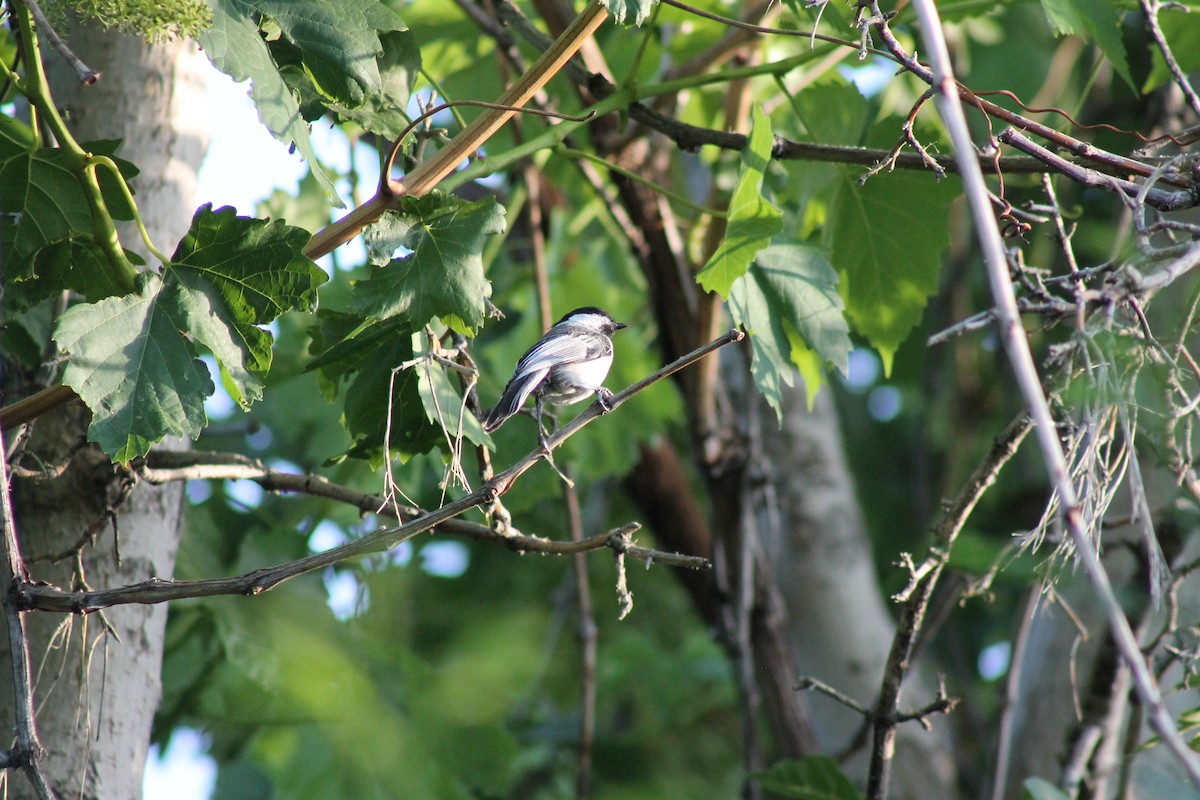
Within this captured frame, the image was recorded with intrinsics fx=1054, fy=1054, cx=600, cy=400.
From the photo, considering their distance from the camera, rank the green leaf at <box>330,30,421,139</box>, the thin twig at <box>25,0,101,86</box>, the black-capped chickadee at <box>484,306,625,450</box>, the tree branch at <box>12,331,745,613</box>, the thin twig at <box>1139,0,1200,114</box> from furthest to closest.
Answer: the black-capped chickadee at <box>484,306,625,450</box> < the green leaf at <box>330,30,421,139</box> < the thin twig at <box>1139,0,1200,114</box> < the tree branch at <box>12,331,745,613</box> < the thin twig at <box>25,0,101,86</box>

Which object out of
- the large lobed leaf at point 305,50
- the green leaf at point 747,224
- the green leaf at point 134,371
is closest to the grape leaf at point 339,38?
the large lobed leaf at point 305,50

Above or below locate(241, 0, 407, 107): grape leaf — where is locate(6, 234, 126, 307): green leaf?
below

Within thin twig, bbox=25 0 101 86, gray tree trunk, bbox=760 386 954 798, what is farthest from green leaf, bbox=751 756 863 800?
thin twig, bbox=25 0 101 86

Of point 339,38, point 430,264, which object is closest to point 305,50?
point 339,38

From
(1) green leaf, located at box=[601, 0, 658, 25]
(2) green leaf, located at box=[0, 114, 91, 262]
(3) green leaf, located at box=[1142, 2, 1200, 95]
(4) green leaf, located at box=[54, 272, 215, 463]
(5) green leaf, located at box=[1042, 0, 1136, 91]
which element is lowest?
(4) green leaf, located at box=[54, 272, 215, 463]

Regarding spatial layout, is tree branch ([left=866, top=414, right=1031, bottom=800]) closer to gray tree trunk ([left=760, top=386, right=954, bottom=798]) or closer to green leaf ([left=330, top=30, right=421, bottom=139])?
green leaf ([left=330, top=30, right=421, bottom=139])

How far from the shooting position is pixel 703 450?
4.02m

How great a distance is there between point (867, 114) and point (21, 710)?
2416 millimetres

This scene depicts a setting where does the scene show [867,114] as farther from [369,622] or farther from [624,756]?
[624,756]

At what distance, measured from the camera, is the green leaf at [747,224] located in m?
2.17

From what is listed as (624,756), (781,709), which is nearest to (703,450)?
(781,709)

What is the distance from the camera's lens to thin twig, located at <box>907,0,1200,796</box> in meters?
1.11

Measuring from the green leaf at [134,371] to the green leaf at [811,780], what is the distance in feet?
6.20

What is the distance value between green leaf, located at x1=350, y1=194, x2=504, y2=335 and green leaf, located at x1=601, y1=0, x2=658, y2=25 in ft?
1.37
